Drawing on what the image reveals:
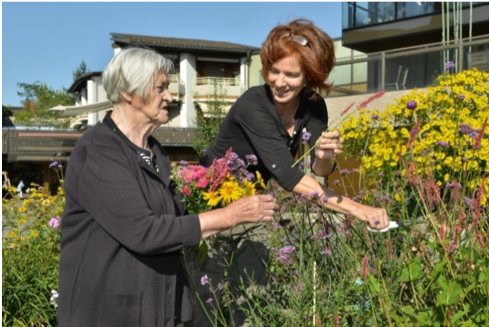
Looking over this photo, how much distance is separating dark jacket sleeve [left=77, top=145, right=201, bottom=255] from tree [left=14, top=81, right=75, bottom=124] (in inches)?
1580

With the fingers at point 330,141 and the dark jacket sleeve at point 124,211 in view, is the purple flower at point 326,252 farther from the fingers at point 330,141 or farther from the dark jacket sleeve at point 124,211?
the dark jacket sleeve at point 124,211

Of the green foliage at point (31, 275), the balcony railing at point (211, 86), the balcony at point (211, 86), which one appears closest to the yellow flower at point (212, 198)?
the green foliage at point (31, 275)

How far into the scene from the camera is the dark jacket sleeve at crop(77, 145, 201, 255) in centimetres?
198

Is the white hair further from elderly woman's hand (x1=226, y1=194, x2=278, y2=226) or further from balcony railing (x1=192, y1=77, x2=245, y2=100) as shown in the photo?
balcony railing (x1=192, y1=77, x2=245, y2=100)

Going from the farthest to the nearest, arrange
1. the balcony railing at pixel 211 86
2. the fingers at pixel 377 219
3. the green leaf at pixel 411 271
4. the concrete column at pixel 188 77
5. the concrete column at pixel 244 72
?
the concrete column at pixel 244 72 → the concrete column at pixel 188 77 → the balcony railing at pixel 211 86 → the fingers at pixel 377 219 → the green leaf at pixel 411 271

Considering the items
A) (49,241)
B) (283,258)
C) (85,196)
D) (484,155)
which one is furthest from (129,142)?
(484,155)

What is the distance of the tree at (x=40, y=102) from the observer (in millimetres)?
44469

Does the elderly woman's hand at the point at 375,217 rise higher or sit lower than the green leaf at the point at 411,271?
higher

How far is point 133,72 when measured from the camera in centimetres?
216

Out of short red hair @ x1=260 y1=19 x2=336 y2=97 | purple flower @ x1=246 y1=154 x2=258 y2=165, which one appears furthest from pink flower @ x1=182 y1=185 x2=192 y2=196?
short red hair @ x1=260 y1=19 x2=336 y2=97

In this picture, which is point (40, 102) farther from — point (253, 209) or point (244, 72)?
point (253, 209)

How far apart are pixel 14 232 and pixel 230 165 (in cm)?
257

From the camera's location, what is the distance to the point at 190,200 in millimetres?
2422

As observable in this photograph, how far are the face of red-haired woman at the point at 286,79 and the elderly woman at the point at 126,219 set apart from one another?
1.85 feet
